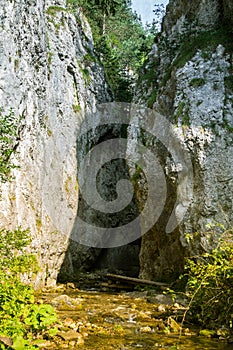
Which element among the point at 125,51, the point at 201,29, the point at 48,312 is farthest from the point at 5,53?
the point at 125,51

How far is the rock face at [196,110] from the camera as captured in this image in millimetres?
12039

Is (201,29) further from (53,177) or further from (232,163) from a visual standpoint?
(53,177)

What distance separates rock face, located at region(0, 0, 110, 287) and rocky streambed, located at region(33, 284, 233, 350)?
9.56 feet

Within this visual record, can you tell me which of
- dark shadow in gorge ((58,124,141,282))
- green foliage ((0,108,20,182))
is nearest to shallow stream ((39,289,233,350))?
green foliage ((0,108,20,182))

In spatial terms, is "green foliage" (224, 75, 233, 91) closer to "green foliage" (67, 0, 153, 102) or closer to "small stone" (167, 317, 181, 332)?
"small stone" (167, 317, 181, 332)

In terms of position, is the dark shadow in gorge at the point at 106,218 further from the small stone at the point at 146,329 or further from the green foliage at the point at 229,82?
the small stone at the point at 146,329

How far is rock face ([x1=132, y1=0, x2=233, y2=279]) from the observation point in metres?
12.0

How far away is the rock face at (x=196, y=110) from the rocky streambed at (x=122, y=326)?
7.66ft

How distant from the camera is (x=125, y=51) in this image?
35.7 metres

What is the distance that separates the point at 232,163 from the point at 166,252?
4318 millimetres

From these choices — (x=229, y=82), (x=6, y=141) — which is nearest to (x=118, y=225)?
(x=229, y=82)

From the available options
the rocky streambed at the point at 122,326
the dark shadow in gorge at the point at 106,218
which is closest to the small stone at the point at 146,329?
the rocky streambed at the point at 122,326

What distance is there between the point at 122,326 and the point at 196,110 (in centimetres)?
796

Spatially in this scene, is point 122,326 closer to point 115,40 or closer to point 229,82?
point 229,82
